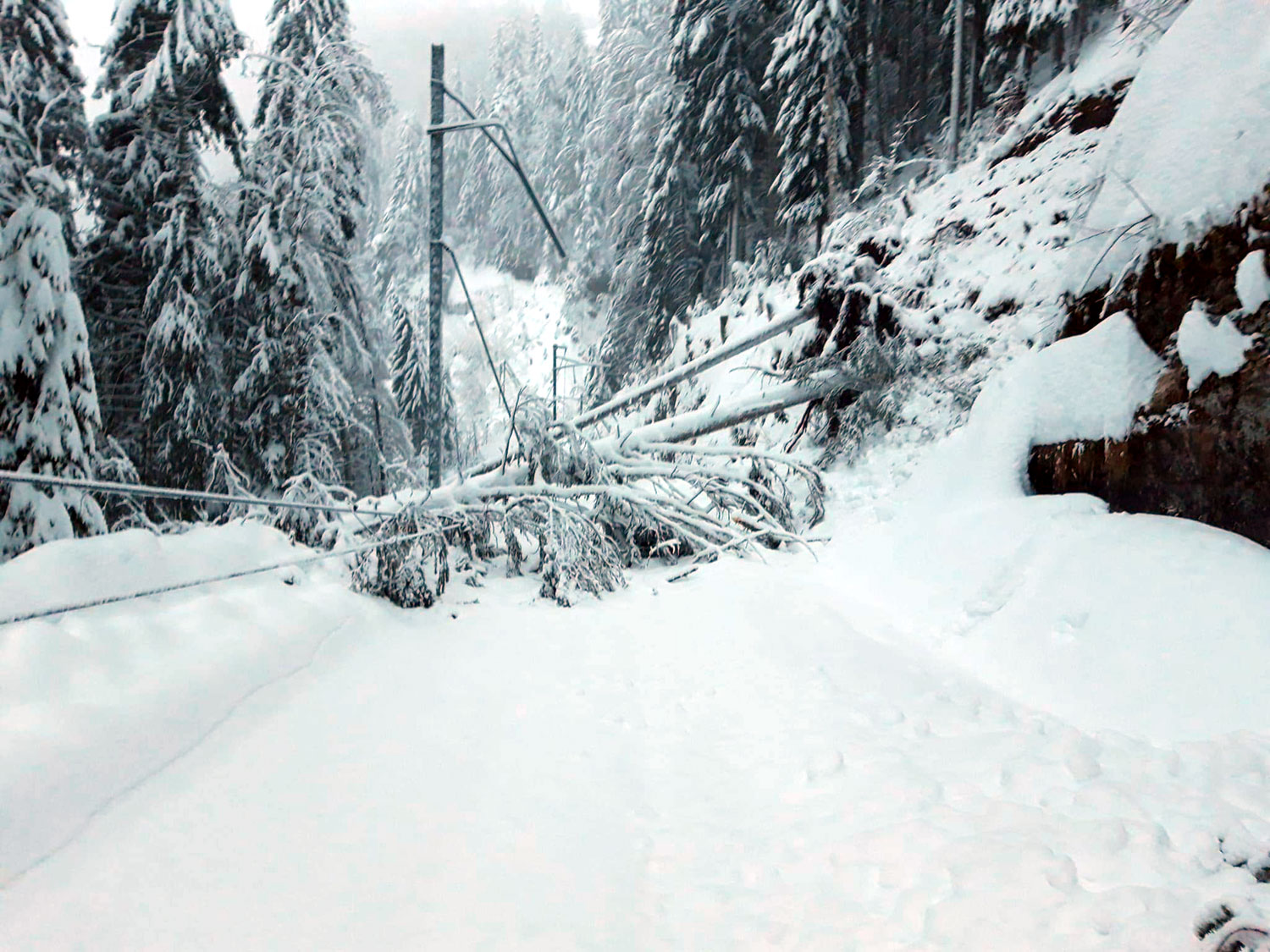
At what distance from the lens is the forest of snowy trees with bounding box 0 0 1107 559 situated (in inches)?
206

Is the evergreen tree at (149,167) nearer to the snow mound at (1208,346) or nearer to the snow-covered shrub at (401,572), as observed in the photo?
the snow-covered shrub at (401,572)

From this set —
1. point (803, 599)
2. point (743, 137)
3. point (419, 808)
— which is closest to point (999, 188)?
point (803, 599)

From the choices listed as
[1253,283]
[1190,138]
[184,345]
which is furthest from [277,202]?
[1253,283]

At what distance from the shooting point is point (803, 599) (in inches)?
183

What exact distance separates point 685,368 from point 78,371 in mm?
6098

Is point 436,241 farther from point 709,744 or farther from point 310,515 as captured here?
point 709,744

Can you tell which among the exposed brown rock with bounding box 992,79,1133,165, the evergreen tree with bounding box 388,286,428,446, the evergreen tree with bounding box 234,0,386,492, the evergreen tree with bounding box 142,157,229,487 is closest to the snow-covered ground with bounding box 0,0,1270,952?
the exposed brown rock with bounding box 992,79,1133,165

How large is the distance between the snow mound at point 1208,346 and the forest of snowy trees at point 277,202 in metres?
6.58

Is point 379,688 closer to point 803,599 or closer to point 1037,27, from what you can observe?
point 803,599

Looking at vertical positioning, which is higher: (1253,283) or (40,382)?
(1253,283)

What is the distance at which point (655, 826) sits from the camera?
2.09m

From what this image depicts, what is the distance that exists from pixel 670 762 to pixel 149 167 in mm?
9644

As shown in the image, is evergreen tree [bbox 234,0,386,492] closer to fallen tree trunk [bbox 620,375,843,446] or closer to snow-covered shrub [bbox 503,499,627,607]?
snow-covered shrub [bbox 503,499,627,607]

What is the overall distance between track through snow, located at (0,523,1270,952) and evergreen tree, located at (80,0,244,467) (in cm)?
757
